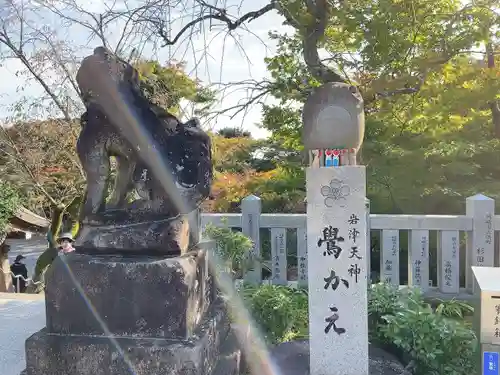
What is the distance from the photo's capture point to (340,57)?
12.3 ft

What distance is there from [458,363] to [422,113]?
2.42 meters

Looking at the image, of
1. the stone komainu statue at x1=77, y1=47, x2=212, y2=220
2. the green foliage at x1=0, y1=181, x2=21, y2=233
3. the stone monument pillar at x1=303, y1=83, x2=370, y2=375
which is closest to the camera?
the stone komainu statue at x1=77, y1=47, x2=212, y2=220

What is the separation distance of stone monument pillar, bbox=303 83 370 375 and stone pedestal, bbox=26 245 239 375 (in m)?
0.71

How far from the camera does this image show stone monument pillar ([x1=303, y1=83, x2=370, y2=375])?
7.76 ft

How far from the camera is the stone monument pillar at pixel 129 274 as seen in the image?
7.00ft

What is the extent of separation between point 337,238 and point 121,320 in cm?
125

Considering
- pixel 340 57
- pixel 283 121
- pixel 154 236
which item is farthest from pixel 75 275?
pixel 283 121

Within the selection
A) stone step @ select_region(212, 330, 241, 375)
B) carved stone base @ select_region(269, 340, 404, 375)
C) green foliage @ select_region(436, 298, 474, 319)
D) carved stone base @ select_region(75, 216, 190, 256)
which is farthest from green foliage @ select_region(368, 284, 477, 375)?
carved stone base @ select_region(75, 216, 190, 256)

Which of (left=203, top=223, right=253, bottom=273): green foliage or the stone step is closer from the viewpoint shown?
the stone step

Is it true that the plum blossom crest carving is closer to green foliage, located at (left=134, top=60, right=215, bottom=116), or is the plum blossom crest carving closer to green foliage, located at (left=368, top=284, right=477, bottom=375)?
green foliage, located at (left=368, top=284, right=477, bottom=375)

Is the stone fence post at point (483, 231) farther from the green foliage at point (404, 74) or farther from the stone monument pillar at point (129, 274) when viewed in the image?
the stone monument pillar at point (129, 274)

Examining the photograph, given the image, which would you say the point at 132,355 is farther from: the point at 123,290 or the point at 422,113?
the point at 422,113

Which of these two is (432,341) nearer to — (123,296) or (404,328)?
(404,328)

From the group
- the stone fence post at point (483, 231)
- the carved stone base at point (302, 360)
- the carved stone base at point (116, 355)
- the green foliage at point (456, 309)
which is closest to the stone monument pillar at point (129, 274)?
the carved stone base at point (116, 355)
